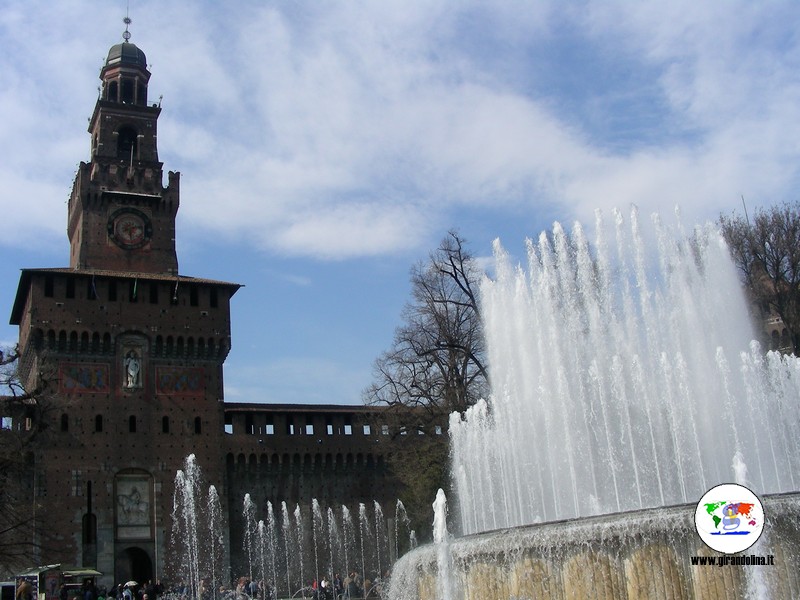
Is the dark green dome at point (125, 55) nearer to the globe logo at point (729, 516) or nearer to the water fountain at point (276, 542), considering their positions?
the water fountain at point (276, 542)

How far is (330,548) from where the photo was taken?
36.2 metres

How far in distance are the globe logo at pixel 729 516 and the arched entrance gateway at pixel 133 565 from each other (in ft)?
86.5

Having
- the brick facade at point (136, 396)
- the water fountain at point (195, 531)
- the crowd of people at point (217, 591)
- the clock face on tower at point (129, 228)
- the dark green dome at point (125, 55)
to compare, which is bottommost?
the crowd of people at point (217, 591)

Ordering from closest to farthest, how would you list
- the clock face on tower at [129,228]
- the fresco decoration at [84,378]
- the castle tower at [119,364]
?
the castle tower at [119,364]
the fresco decoration at [84,378]
the clock face on tower at [129,228]

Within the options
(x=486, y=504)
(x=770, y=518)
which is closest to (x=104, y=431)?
(x=486, y=504)

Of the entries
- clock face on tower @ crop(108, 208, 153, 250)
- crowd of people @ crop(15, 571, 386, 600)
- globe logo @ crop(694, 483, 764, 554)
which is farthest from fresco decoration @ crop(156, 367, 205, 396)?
globe logo @ crop(694, 483, 764, 554)

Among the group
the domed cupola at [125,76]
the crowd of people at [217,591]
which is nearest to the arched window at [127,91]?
the domed cupola at [125,76]

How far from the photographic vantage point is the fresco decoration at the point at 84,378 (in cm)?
3375

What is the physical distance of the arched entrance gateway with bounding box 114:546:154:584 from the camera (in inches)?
1277

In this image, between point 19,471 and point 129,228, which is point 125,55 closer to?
point 129,228

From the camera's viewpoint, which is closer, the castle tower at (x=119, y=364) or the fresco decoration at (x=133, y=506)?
the castle tower at (x=119, y=364)

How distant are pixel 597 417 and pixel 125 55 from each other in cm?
2901

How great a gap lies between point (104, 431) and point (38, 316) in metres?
4.75

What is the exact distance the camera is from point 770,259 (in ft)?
92.9
